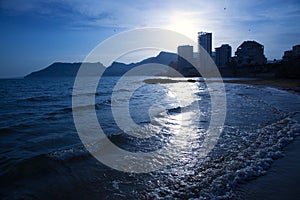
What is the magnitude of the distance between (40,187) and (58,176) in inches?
19.3

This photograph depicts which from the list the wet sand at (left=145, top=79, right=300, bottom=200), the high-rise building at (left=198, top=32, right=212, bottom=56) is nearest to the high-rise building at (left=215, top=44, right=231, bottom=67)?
the high-rise building at (left=198, top=32, right=212, bottom=56)

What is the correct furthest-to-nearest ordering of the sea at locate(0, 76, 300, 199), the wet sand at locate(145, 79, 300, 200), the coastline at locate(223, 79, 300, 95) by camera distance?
the coastline at locate(223, 79, 300, 95), the sea at locate(0, 76, 300, 199), the wet sand at locate(145, 79, 300, 200)

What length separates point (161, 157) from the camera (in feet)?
18.3

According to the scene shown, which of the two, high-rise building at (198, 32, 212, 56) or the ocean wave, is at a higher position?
high-rise building at (198, 32, 212, 56)

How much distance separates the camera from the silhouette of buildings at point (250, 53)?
110 m

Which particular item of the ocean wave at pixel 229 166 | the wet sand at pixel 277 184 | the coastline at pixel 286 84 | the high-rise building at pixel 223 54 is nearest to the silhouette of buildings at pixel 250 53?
the high-rise building at pixel 223 54

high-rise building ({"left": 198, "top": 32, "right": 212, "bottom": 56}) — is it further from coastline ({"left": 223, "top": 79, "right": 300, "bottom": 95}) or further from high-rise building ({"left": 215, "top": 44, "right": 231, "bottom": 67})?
coastline ({"left": 223, "top": 79, "right": 300, "bottom": 95})

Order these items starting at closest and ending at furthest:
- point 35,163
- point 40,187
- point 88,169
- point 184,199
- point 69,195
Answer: point 184,199
point 69,195
point 40,187
point 88,169
point 35,163

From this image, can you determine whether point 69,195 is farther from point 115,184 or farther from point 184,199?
point 184,199

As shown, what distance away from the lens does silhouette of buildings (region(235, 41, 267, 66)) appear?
110400 millimetres

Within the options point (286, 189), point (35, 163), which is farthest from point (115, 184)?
point (286, 189)

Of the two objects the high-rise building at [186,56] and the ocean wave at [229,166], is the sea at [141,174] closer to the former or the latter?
the ocean wave at [229,166]

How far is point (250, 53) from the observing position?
11319cm

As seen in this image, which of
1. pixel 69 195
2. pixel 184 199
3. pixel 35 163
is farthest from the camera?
pixel 35 163
